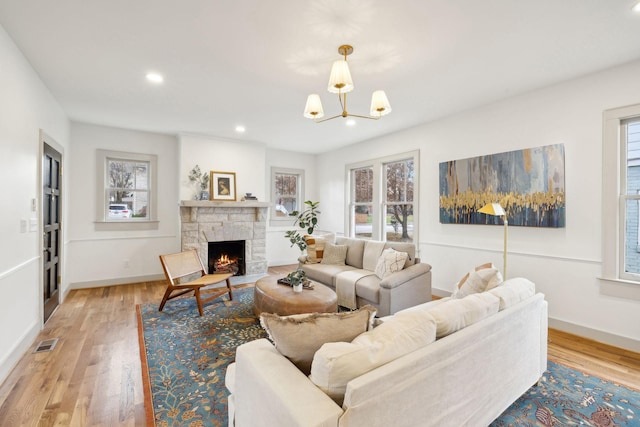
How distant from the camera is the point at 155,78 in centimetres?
310

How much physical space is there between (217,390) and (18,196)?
245 cm

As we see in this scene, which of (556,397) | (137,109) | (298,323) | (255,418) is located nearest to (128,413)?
(255,418)

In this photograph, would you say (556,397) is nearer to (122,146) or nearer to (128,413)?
(128,413)

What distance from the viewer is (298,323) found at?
138 cm

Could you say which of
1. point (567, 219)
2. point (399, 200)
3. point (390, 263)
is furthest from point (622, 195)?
point (399, 200)

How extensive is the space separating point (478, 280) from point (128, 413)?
2717 mm

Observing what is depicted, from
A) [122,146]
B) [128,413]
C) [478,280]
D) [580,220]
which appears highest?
[122,146]

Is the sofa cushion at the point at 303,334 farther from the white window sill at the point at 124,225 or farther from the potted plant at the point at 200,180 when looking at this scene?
the white window sill at the point at 124,225

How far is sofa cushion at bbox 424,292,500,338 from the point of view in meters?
1.54

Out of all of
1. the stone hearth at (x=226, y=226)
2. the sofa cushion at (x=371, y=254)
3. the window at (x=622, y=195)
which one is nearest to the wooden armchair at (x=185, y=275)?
the stone hearth at (x=226, y=226)

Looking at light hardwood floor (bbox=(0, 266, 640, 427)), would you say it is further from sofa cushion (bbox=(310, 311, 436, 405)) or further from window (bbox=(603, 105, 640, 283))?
sofa cushion (bbox=(310, 311, 436, 405))

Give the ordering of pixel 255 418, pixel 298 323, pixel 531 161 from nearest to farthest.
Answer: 1. pixel 255 418
2. pixel 298 323
3. pixel 531 161

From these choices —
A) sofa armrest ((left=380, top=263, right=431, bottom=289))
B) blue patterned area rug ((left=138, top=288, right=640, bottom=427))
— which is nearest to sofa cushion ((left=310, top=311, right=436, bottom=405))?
blue patterned area rug ((left=138, top=288, right=640, bottom=427))

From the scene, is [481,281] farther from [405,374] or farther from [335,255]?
[335,255]
